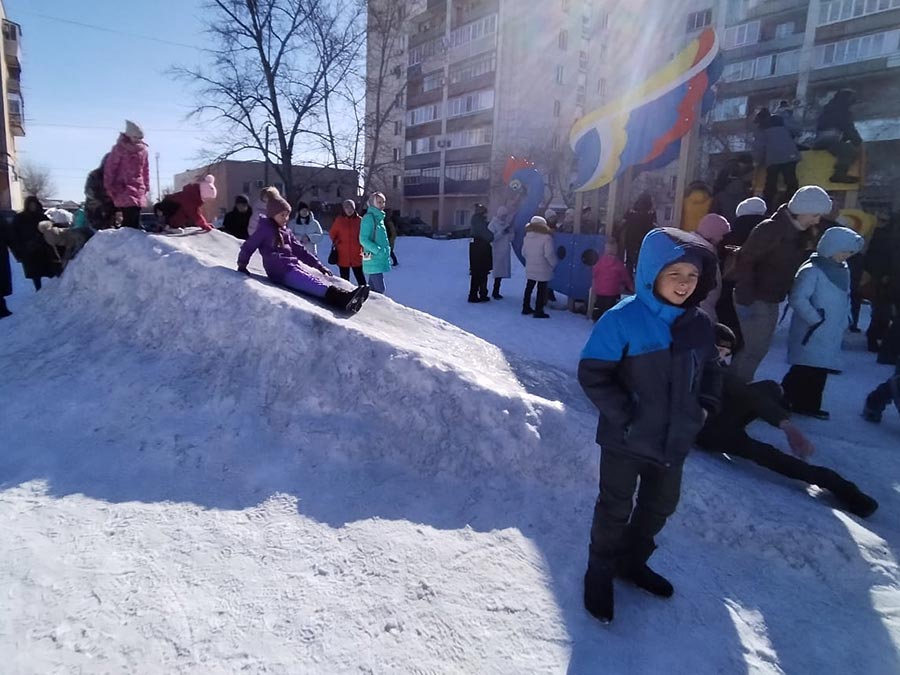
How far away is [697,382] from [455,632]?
1.46 metres

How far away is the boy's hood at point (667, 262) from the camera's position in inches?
86.4

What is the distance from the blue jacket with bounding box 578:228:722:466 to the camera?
222cm

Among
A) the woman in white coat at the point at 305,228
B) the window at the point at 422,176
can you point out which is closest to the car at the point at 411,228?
the window at the point at 422,176

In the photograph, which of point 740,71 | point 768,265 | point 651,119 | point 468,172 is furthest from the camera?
point 468,172

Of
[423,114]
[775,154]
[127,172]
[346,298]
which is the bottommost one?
[346,298]

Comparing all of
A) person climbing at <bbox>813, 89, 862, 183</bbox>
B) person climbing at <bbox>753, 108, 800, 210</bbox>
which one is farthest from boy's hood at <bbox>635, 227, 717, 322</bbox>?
person climbing at <bbox>813, 89, 862, 183</bbox>

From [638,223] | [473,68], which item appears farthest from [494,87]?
[638,223]

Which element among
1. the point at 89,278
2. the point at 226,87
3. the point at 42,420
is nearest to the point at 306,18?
the point at 226,87

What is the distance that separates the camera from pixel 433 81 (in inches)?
1734

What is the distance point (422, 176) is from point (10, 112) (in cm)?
2767

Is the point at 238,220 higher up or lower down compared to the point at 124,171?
lower down

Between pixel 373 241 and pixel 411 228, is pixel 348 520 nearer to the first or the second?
pixel 373 241

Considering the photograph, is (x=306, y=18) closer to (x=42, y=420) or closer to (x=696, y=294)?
(x=42, y=420)

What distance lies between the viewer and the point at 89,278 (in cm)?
529
